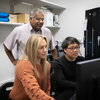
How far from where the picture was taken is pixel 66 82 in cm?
189

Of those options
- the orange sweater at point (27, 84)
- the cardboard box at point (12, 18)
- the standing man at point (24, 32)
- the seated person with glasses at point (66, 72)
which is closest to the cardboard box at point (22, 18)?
the cardboard box at point (12, 18)

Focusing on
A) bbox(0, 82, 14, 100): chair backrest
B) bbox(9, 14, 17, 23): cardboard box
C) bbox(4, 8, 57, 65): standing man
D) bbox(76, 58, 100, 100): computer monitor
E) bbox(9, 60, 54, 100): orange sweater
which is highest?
bbox(9, 14, 17, 23): cardboard box

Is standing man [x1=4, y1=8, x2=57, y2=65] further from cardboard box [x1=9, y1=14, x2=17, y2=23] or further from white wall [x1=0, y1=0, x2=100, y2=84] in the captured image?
white wall [x1=0, y1=0, x2=100, y2=84]

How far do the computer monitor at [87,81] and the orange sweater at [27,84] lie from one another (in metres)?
0.39

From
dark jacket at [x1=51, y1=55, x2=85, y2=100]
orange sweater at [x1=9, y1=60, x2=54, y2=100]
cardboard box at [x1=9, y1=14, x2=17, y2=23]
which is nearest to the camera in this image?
orange sweater at [x1=9, y1=60, x2=54, y2=100]

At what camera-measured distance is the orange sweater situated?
119 centimetres

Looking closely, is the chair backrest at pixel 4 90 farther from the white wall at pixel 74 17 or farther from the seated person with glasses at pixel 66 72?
the white wall at pixel 74 17

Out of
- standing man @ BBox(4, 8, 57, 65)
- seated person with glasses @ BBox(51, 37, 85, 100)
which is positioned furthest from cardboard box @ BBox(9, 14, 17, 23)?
seated person with glasses @ BBox(51, 37, 85, 100)

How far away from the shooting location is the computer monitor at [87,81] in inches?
31.4

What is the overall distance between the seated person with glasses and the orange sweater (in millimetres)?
366

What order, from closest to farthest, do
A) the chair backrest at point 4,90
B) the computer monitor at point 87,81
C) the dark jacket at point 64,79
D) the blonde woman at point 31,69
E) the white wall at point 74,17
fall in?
the computer monitor at point 87,81
the blonde woman at point 31,69
the chair backrest at point 4,90
the dark jacket at point 64,79
the white wall at point 74,17

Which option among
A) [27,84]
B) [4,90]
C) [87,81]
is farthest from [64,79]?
[87,81]

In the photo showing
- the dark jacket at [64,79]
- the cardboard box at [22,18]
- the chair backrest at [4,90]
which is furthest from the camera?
the cardboard box at [22,18]

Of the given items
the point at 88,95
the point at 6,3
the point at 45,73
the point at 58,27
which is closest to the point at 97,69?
the point at 88,95
